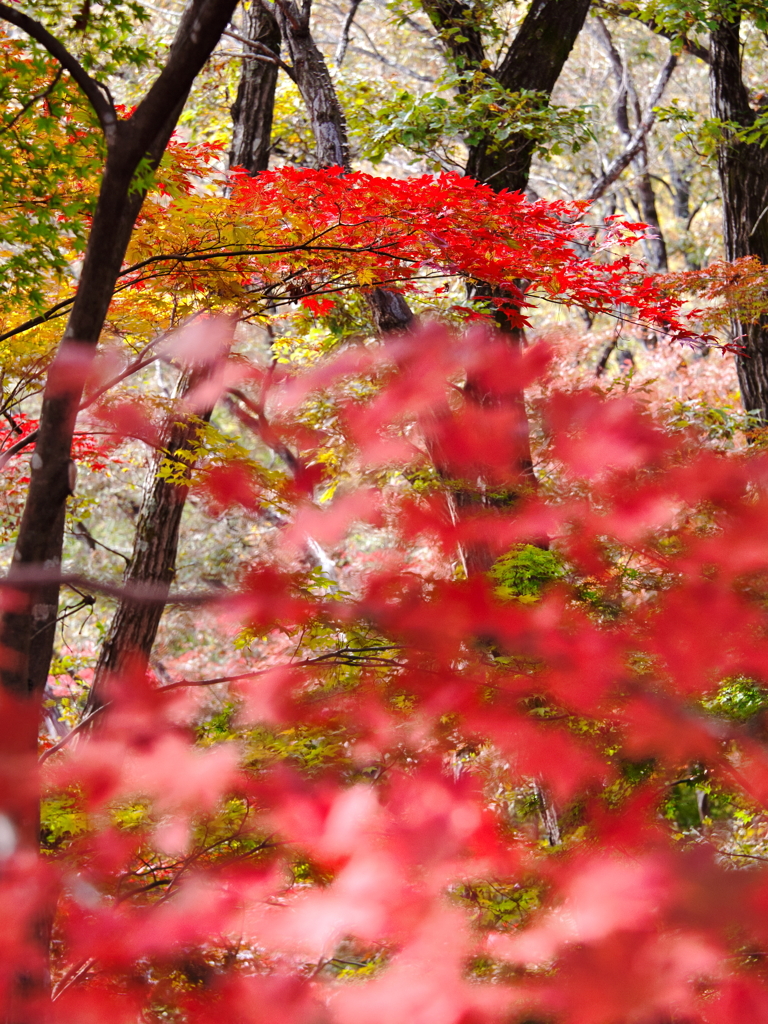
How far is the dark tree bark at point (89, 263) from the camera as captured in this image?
1.71 meters

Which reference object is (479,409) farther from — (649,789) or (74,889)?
(74,889)

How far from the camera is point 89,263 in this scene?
69.0 inches

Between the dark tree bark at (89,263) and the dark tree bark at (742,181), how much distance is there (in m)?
4.60

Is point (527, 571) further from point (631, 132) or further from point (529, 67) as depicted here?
point (631, 132)

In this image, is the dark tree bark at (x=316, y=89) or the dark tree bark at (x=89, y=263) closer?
the dark tree bark at (x=89, y=263)

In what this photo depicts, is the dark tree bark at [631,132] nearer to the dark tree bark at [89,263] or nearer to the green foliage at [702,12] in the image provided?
the green foliage at [702,12]

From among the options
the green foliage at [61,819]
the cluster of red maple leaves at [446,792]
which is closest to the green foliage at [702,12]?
the cluster of red maple leaves at [446,792]

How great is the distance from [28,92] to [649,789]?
8.91 feet

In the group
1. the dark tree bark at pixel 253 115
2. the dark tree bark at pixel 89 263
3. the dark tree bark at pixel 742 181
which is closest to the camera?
the dark tree bark at pixel 89 263

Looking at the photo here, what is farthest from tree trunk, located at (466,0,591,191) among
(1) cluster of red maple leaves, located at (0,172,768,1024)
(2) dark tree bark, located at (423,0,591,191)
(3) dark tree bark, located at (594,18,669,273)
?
(3) dark tree bark, located at (594,18,669,273)

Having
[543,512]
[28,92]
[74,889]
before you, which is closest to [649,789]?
[543,512]

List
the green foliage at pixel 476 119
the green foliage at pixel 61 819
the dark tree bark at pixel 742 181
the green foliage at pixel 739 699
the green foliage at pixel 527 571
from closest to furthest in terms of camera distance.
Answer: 1. the green foliage at pixel 61 819
2. the green foliage at pixel 739 699
3. the green foliage at pixel 527 571
4. the green foliage at pixel 476 119
5. the dark tree bark at pixel 742 181

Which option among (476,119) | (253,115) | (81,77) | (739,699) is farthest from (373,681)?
(253,115)

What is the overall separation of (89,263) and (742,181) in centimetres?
511
